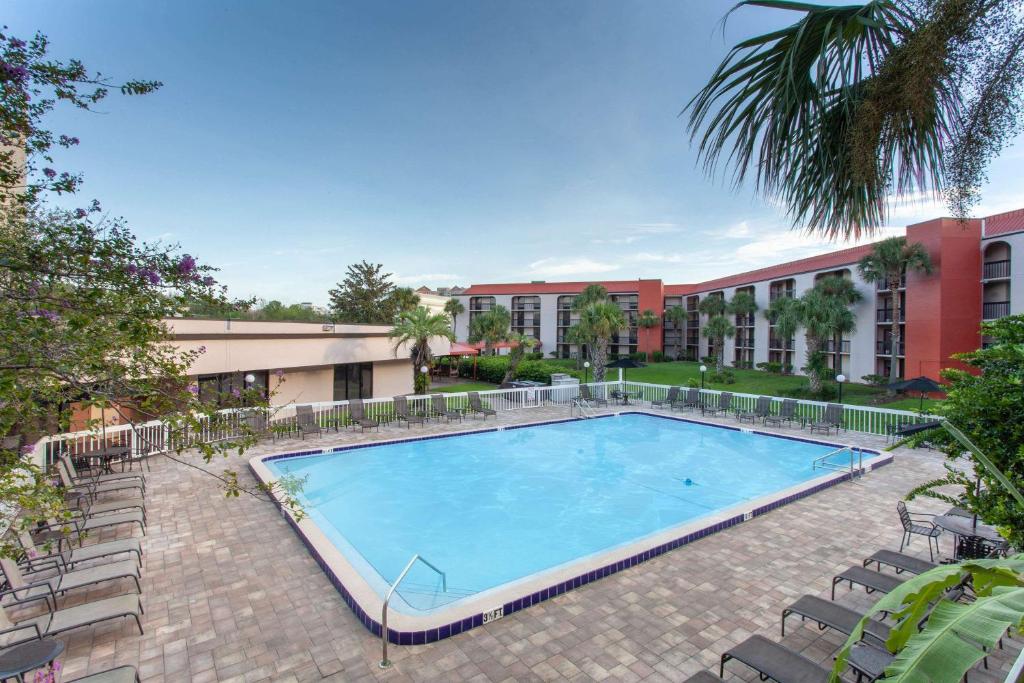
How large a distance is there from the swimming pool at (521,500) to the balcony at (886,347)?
2327 cm

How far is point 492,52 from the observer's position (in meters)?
15.0

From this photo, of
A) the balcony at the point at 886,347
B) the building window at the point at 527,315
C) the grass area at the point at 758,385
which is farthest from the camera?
the building window at the point at 527,315

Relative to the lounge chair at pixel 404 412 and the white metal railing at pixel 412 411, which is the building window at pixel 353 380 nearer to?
the white metal railing at pixel 412 411

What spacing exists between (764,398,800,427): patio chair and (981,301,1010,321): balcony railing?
17.5m

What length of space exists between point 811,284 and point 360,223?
33.4 meters

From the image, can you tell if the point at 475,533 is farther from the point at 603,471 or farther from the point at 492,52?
the point at 492,52

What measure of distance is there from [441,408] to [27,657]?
40.4ft

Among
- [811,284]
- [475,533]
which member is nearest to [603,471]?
[475,533]

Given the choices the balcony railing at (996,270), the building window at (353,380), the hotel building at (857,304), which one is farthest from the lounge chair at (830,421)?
the balcony railing at (996,270)

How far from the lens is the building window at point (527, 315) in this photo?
5572 centimetres

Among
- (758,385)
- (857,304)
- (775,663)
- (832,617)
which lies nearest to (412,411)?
(832,617)

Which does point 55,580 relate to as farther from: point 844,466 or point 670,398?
point 670,398

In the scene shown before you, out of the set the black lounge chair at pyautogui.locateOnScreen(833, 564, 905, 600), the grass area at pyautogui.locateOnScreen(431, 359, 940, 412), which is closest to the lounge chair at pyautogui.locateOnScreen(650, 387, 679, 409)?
the grass area at pyautogui.locateOnScreen(431, 359, 940, 412)

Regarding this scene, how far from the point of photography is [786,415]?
15.3 m
